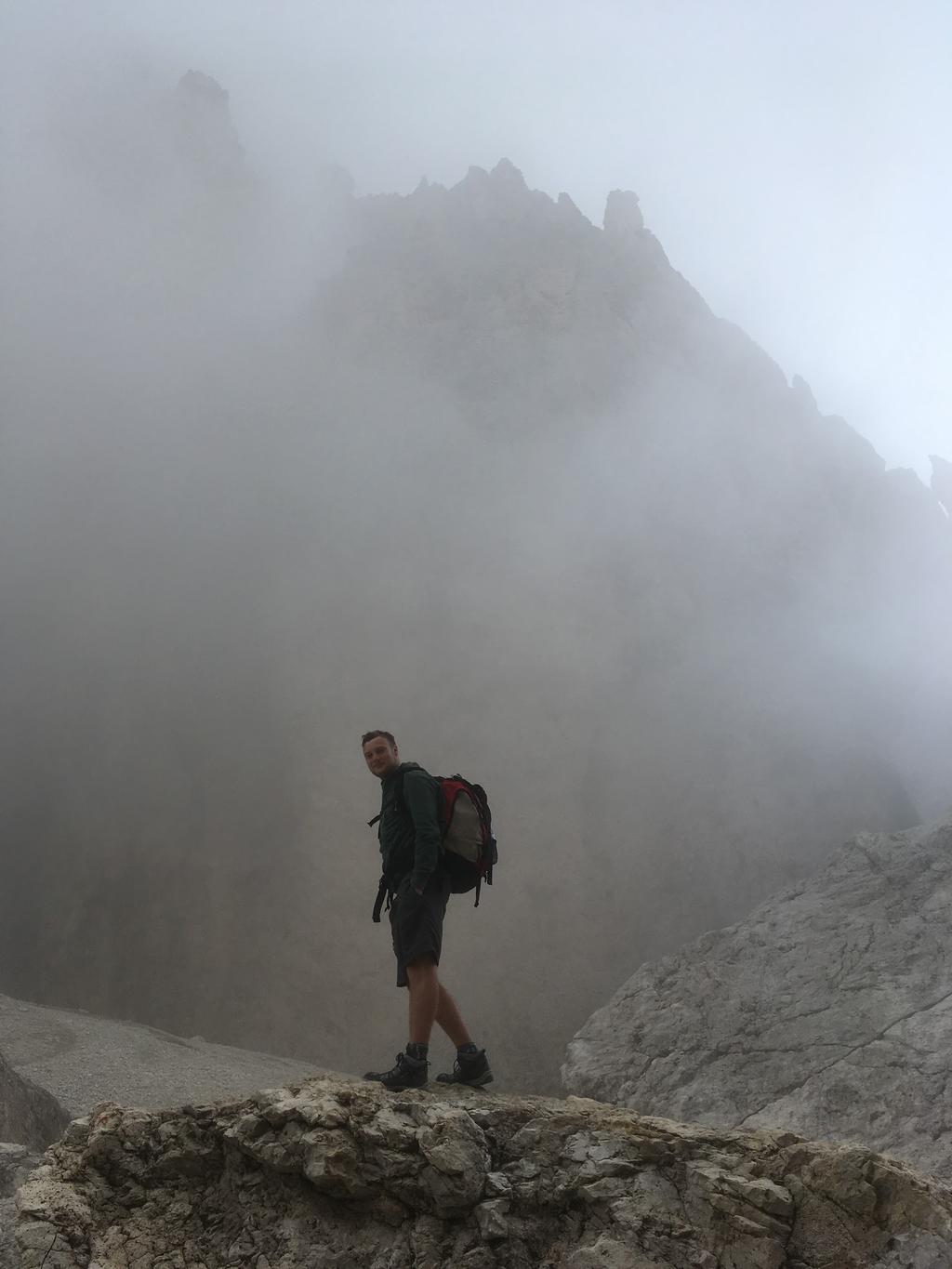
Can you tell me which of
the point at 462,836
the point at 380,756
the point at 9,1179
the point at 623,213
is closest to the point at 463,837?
the point at 462,836

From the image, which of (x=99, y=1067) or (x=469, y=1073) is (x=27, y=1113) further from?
(x=469, y=1073)

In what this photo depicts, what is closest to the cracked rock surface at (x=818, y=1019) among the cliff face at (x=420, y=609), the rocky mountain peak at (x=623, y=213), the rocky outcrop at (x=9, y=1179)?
the cliff face at (x=420, y=609)

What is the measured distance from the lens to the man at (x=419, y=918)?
10.8ft

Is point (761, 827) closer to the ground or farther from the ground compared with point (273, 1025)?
farther from the ground

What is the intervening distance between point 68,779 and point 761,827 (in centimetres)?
1761

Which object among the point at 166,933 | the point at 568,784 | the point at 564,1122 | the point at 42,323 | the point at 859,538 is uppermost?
the point at 42,323

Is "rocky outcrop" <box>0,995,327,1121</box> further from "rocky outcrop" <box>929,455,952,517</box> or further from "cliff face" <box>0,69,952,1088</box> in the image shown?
"rocky outcrop" <box>929,455,952,517</box>

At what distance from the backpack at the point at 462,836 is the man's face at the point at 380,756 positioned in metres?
0.14

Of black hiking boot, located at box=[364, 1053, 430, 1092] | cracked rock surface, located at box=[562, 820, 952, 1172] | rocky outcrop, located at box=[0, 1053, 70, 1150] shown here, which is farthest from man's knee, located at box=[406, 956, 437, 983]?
cracked rock surface, located at box=[562, 820, 952, 1172]

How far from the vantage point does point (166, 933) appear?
17984mm

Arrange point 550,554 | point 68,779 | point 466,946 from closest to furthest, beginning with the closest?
point 466,946, point 68,779, point 550,554

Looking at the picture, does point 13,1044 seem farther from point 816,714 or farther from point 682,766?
point 816,714

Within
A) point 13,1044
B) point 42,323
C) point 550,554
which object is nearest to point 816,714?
point 550,554

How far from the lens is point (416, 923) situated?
345 centimetres
